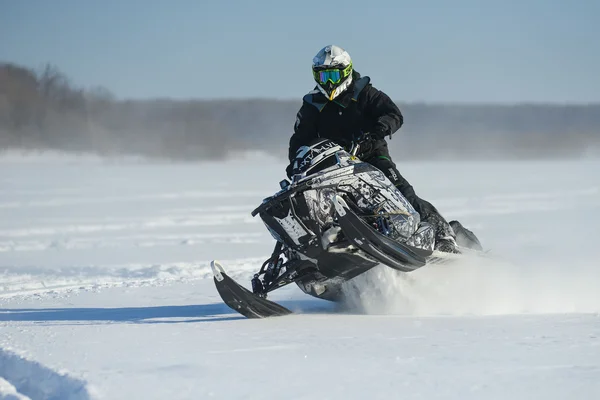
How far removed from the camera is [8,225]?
1742 cm

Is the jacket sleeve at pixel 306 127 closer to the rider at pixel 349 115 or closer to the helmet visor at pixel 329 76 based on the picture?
the rider at pixel 349 115

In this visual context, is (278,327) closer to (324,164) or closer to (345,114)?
(324,164)

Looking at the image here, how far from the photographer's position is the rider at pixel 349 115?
7.43 metres

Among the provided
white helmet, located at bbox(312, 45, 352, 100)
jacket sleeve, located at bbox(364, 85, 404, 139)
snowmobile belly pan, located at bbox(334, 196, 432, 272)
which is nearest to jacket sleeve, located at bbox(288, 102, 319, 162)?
white helmet, located at bbox(312, 45, 352, 100)

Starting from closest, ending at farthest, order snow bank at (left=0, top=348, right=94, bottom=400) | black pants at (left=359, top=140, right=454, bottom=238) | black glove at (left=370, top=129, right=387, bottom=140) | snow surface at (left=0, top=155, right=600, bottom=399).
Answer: snow surface at (left=0, top=155, right=600, bottom=399) < snow bank at (left=0, top=348, right=94, bottom=400) < black glove at (left=370, top=129, right=387, bottom=140) < black pants at (left=359, top=140, right=454, bottom=238)

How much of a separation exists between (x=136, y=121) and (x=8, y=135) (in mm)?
9383

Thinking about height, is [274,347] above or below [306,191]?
below

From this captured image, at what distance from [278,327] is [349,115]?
80.8 inches

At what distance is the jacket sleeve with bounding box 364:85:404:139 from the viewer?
7.43 meters

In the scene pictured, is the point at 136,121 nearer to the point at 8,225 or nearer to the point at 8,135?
the point at 8,135

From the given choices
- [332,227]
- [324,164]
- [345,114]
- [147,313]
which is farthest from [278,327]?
[345,114]

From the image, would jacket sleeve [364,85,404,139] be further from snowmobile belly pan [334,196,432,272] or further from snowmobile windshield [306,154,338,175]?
snowmobile belly pan [334,196,432,272]

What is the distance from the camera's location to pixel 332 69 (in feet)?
24.3

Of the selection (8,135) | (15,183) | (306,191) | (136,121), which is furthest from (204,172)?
(306,191)
